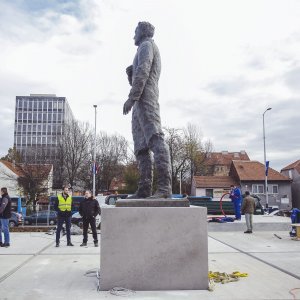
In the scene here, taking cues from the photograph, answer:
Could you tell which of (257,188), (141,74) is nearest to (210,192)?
(257,188)

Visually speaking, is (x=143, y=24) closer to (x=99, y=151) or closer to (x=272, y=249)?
(x=272, y=249)

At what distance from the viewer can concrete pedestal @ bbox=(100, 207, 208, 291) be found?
193 inches

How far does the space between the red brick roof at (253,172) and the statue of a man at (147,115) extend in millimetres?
44109

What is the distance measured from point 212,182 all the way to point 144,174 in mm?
43068

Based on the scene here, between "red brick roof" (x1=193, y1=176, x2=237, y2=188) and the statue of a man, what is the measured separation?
Result: 41002mm

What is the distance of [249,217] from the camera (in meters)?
13.3

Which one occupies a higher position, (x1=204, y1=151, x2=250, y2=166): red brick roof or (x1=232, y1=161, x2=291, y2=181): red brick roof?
(x1=204, y1=151, x2=250, y2=166): red brick roof

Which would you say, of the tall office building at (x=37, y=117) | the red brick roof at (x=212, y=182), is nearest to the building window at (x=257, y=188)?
the red brick roof at (x=212, y=182)

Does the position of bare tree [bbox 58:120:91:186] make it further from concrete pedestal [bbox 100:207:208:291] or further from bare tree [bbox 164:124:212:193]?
concrete pedestal [bbox 100:207:208:291]

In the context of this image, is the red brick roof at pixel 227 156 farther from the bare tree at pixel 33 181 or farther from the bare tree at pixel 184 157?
the bare tree at pixel 33 181

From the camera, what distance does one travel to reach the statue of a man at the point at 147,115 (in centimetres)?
562

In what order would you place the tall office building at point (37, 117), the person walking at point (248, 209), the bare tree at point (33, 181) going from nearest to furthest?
the person walking at point (248, 209)
the bare tree at point (33, 181)
the tall office building at point (37, 117)

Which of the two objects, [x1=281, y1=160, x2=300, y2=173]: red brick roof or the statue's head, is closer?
the statue's head

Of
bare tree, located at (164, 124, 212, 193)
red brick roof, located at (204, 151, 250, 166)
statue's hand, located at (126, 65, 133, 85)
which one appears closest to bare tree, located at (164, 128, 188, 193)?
bare tree, located at (164, 124, 212, 193)
